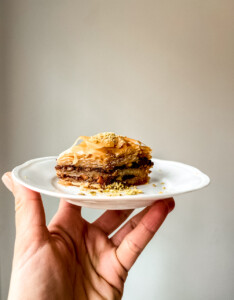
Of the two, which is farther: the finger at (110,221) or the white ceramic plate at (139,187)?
the finger at (110,221)

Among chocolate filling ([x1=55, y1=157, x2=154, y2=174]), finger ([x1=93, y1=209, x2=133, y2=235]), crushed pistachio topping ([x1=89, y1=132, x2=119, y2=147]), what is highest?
crushed pistachio topping ([x1=89, y1=132, x2=119, y2=147])

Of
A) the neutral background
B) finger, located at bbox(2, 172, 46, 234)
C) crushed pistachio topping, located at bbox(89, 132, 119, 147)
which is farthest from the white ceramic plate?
the neutral background

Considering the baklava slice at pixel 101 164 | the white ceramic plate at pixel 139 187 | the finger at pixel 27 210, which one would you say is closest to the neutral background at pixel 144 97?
the white ceramic plate at pixel 139 187

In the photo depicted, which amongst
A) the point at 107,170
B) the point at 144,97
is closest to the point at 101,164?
the point at 107,170

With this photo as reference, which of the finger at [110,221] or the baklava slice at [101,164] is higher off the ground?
the baklava slice at [101,164]

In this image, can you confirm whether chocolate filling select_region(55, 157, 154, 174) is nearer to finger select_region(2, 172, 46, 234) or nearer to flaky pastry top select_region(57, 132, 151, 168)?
flaky pastry top select_region(57, 132, 151, 168)

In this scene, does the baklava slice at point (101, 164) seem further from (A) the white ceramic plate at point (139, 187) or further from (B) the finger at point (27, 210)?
(B) the finger at point (27, 210)
